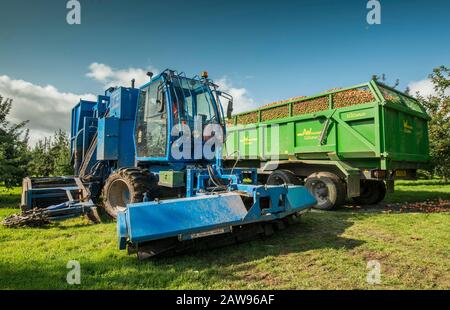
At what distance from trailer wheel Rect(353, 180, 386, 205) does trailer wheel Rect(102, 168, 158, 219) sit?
6.09 m

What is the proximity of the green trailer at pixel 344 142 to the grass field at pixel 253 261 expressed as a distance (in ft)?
6.90

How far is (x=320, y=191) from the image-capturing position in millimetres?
7484

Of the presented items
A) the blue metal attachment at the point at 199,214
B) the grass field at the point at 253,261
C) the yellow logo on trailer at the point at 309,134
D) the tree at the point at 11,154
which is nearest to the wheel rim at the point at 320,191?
the yellow logo on trailer at the point at 309,134

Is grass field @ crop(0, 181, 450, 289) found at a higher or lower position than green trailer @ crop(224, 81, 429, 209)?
lower

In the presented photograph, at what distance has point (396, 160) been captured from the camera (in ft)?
23.8

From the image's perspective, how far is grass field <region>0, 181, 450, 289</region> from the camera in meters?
2.97

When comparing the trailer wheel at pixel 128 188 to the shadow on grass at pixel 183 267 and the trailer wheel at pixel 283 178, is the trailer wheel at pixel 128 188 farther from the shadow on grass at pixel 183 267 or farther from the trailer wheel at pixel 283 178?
the trailer wheel at pixel 283 178

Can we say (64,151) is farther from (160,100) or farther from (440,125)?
(440,125)

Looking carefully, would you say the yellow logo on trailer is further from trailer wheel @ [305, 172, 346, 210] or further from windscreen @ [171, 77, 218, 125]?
windscreen @ [171, 77, 218, 125]

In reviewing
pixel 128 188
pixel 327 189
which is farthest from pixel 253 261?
pixel 327 189

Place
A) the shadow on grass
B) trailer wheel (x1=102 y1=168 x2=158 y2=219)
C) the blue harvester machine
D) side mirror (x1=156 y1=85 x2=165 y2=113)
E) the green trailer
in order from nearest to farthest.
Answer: the shadow on grass, the blue harvester machine, trailer wheel (x1=102 y1=168 x2=158 y2=219), side mirror (x1=156 y1=85 x2=165 y2=113), the green trailer

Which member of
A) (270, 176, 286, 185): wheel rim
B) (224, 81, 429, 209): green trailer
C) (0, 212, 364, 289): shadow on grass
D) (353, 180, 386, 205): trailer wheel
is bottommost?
(0, 212, 364, 289): shadow on grass

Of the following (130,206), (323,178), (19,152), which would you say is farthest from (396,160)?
(19,152)

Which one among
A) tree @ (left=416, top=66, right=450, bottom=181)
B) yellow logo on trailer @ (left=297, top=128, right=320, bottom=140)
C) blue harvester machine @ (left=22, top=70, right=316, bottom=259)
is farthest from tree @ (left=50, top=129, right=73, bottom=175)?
tree @ (left=416, top=66, right=450, bottom=181)
